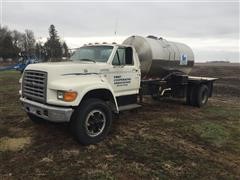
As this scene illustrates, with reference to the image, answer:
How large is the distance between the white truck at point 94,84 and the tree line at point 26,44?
5498 centimetres

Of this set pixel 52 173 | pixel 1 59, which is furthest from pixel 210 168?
pixel 1 59

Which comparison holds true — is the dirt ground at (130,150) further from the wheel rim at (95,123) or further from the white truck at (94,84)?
the white truck at (94,84)

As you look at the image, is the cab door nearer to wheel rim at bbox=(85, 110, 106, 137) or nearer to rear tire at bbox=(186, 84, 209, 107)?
wheel rim at bbox=(85, 110, 106, 137)

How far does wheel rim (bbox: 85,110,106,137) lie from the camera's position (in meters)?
6.24

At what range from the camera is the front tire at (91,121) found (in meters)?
5.98

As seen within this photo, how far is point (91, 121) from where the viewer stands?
6332 millimetres

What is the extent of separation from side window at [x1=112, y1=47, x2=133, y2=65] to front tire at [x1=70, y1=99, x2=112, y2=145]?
1503mm

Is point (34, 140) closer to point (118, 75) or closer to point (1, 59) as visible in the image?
point (118, 75)

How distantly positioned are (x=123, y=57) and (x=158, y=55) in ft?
7.38

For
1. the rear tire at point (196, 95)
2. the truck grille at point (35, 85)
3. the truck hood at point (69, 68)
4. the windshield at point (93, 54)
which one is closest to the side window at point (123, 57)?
the windshield at point (93, 54)

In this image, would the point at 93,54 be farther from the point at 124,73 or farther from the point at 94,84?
the point at 94,84

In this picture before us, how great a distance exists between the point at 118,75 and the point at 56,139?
90.5 inches

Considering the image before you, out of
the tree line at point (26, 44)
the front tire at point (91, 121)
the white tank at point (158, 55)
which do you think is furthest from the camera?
the tree line at point (26, 44)

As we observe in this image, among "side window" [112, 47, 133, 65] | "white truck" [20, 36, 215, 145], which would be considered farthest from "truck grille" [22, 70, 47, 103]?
"side window" [112, 47, 133, 65]
